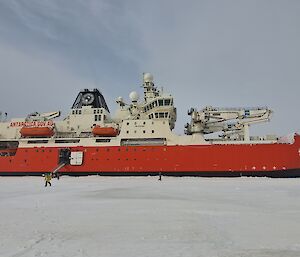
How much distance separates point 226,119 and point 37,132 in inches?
757

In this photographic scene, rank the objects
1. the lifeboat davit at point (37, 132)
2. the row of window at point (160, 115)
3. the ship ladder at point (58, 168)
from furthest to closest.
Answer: the lifeboat davit at point (37, 132), the row of window at point (160, 115), the ship ladder at point (58, 168)

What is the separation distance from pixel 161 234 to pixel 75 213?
3.18 metres

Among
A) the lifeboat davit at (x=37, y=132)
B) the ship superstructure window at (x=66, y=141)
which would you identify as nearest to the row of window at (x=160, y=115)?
the ship superstructure window at (x=66, y=141)

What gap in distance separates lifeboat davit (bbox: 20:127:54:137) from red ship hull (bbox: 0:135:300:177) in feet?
5.12

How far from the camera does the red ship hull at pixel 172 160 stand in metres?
24.0

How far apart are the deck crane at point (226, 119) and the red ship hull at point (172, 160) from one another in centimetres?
243

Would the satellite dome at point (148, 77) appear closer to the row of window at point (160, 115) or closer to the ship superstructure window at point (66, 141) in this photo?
the row of window at point (160, 115)

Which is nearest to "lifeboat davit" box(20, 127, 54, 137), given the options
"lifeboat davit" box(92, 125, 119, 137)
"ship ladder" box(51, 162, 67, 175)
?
"ship ladder" box(51, 162, 67, 175)

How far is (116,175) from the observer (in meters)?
27.1

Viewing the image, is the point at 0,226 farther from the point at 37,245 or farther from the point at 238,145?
the point at 238,145

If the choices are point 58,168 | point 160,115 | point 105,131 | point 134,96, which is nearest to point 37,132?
point 58,168

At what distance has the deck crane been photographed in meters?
26.7

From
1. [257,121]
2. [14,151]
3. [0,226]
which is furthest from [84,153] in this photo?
[0,226]

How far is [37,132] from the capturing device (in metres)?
29.2
